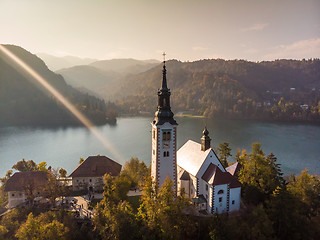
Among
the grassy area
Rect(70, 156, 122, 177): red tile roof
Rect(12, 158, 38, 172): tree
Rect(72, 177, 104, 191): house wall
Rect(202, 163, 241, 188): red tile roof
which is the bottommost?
the grassy area

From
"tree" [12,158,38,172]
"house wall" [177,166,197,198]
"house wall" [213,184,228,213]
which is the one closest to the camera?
"house wall" [213,184,228,213]

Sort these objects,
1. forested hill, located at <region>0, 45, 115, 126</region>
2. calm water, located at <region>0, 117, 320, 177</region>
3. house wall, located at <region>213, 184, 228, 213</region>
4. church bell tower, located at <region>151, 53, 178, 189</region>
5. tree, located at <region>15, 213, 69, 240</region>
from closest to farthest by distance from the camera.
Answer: tree, located at <region>15, 213, 69, 240</region> → house wall, located at <region>213, 184, 228, 213</region> → church bell tower, located at <region>151, 53, 178, 189</region> → calm water, located at <region>0, 117, 320, 177</region> → forested hill, located at <region>0, 45, 115, 126</region>

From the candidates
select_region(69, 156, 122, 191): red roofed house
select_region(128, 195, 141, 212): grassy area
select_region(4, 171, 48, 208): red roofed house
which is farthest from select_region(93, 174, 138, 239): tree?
select_region(4, 171, 48, 208): red roofed house

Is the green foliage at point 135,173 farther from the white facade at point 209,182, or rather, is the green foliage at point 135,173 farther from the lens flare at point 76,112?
the lens flare at point 76,112

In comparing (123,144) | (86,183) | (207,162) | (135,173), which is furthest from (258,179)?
(123,144)

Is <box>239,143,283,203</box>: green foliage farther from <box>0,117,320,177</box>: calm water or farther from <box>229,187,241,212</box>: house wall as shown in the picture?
<box>0,117,320,177</box>: calm water

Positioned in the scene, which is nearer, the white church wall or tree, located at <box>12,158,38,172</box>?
the white church wall
